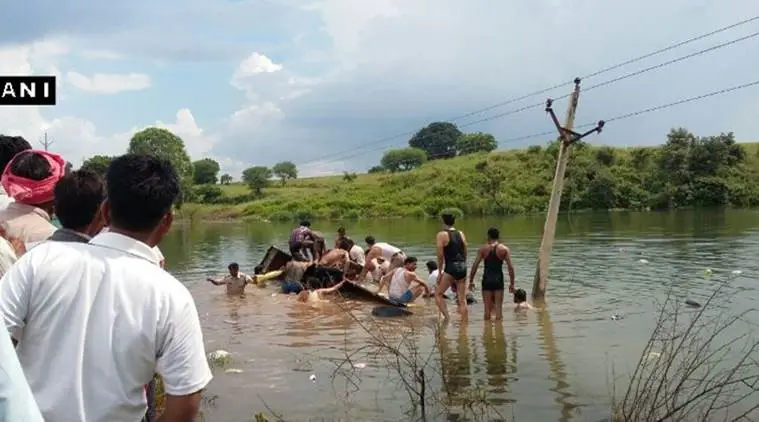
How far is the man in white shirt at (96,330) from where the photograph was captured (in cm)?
254

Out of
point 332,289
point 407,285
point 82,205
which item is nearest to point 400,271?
point 407,285

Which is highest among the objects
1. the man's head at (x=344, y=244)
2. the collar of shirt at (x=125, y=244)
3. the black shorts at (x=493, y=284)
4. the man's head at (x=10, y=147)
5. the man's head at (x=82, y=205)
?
the man's head at (x=10, y=147)

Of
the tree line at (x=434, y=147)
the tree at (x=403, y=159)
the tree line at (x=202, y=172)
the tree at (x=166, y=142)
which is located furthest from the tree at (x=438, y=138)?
the tree at (x=166, y=142)

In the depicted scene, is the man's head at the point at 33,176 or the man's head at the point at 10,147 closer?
the man's head at the point at 33,176

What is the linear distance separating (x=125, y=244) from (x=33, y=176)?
5.38 feet

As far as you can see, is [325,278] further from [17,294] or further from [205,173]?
[205,173]

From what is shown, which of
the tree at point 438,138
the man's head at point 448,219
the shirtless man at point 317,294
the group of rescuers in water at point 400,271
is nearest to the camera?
the man's head at point 448,219

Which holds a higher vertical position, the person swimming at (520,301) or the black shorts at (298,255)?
the black shorts at (298,255)

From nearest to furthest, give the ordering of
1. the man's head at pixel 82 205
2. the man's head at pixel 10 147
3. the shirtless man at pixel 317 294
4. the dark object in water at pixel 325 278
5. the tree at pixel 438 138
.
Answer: the man's head at pixel 82 205, the man's head at pixel 10 147, the dark object in water at pixel 325 278, the shirtless man at pixel 317 294, the tree at pixel 438 138

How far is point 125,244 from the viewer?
104 inches

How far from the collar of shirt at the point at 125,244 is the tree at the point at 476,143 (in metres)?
108

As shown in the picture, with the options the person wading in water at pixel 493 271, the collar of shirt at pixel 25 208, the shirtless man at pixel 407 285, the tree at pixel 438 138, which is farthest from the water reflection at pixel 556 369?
the tree at pixel 438 138

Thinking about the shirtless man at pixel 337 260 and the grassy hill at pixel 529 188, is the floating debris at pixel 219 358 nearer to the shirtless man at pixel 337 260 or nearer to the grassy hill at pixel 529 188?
the shirtless man at pixel 337 260

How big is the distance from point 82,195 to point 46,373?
0.97 meters
